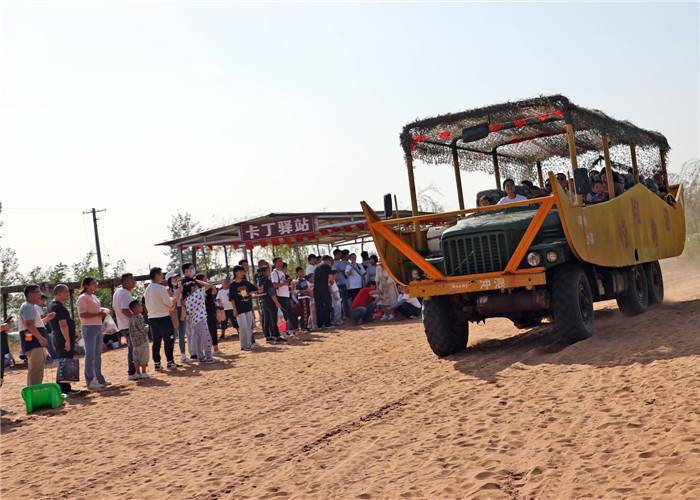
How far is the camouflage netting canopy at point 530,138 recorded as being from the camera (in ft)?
37.6

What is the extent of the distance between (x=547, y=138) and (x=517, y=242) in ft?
13.1

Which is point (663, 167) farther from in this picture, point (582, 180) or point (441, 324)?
point (441, 324)

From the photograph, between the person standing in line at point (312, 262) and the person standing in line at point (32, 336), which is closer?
the person standing in line at point (32, 336)

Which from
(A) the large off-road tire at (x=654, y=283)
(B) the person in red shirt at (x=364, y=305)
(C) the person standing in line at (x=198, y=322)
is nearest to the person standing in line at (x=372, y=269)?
(B) the person in red shirt at (x=364, y=305)

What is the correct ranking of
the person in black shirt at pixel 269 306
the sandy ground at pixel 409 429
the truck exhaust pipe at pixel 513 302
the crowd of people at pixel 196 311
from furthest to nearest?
the person in black shirt at pixel 269 306 < the crowd of people at pixel 196 311 < the truck exhaust pipe at pixel 513 302 < the sandy ground at pixel 409 429

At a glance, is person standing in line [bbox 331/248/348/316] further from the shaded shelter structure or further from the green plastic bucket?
the green plastic bucket

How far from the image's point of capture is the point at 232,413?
9.04 m

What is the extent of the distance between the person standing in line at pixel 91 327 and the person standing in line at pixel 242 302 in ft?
11.3

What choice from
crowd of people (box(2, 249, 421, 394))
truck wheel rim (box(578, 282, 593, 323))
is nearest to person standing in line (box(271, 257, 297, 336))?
crowd of people (box(2, 249, 421, 394))

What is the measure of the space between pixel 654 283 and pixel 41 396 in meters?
10.0

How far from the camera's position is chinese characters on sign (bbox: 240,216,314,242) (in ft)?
79.3

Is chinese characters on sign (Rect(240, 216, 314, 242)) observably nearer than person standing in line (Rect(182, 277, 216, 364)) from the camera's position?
No

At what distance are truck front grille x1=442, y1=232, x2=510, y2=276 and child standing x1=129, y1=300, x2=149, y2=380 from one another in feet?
17.0

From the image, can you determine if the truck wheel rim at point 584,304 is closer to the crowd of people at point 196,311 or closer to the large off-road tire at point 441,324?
the large off-road tire at point 441,324
